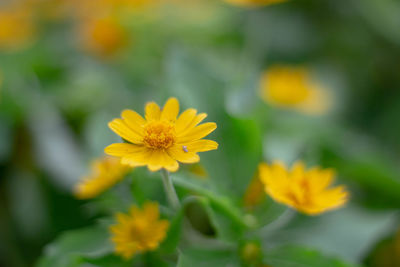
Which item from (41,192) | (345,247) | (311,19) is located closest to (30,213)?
(41,192)

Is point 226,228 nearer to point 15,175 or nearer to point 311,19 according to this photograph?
point 15,175

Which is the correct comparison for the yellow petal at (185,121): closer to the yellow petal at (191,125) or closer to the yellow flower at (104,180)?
the yellow petal at (191,125)

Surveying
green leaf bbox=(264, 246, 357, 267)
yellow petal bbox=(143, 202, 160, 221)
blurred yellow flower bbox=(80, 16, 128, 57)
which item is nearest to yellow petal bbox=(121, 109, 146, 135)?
yellow petal bbox=(143, 202, 160, 221)

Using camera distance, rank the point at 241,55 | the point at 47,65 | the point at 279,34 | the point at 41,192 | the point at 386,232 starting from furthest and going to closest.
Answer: the point at 279,34
the point at 241,55
the point at 47,65
the point at 41,192
the point at 386,232

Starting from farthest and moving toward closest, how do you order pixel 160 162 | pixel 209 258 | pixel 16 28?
pixel 16 28
pixel 209 258
pixel 160 162

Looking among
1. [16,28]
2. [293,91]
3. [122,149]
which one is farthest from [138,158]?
[16,28]

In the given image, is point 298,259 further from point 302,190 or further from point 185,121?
point 185,121
